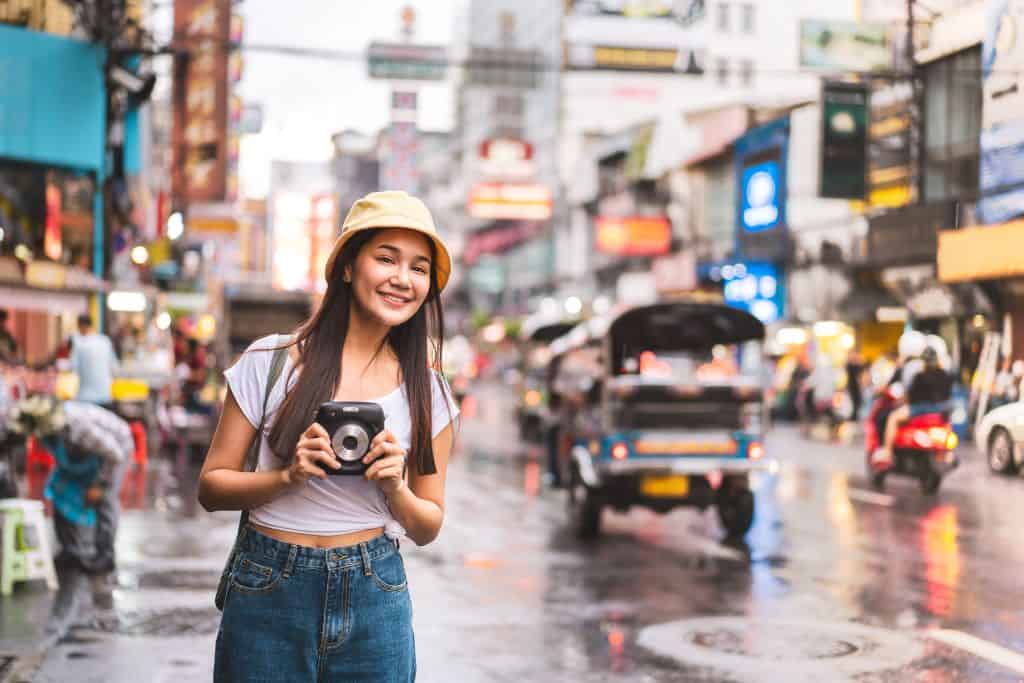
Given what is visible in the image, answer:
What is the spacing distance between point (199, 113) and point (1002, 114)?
21.7m

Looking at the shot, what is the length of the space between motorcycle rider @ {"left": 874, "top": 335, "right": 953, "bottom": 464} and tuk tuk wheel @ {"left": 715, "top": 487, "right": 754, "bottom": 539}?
1.63 m

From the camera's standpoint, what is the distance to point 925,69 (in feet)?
29.0

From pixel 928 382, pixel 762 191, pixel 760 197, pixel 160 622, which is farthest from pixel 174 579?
pixel 760 197

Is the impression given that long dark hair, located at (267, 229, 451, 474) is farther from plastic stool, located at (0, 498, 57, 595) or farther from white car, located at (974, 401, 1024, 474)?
plastic stool, located at (0, 498, 57, 595)

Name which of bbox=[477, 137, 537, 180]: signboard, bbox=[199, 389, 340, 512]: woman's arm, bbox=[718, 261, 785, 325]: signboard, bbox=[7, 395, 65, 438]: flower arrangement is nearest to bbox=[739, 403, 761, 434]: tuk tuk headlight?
bbox=[7, 395, 65, 438]: flower arrangement

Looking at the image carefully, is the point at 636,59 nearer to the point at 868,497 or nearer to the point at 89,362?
the point at 868,497

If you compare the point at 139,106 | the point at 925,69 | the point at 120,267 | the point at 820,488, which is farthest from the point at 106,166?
the point at 925,69

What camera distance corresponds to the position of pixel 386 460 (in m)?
3.40

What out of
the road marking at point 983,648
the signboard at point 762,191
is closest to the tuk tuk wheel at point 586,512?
the road marking at point 983,648

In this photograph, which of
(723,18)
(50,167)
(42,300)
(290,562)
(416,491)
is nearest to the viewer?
(290,562)

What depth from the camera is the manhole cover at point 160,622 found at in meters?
8.44

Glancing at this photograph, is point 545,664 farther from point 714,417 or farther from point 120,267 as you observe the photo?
point 120,267

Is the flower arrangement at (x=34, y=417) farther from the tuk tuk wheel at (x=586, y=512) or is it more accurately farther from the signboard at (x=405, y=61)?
the signboard at (x=405, y=61)

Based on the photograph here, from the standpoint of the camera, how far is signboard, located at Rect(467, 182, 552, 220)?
5516 cm
